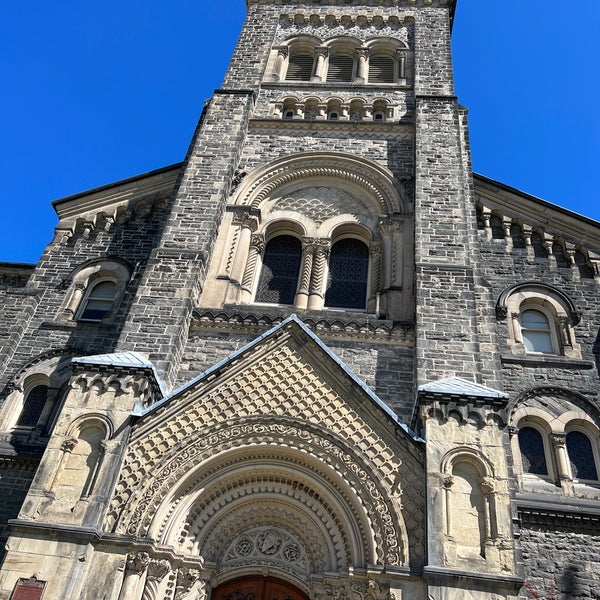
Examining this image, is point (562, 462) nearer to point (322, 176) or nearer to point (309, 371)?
point (309, 371)

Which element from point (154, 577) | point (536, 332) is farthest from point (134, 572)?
point (536, 332)

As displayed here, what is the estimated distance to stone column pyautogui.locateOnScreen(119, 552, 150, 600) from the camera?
27.5ft

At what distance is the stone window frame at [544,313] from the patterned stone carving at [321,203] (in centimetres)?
386

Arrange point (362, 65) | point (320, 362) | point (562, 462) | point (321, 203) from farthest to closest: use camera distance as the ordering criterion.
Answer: point (362, 65), point (321, 203), point (562, 462), point (320, 362)

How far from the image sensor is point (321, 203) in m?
15.0

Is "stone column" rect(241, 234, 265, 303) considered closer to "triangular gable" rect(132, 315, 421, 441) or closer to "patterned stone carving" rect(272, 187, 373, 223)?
"patterned stone carving" rect(272, 187, 373, 223)

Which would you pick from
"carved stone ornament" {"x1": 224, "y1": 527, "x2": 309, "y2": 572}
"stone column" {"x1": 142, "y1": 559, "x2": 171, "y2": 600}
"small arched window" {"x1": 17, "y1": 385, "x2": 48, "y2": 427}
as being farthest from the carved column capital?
"small arched window" {"x1": 17, "y1": 385, "x2": 48, "y2": 427}

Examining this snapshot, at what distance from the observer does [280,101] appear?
687 inches

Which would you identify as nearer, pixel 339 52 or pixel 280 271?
pixel 280 271

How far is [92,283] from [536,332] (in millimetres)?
9728

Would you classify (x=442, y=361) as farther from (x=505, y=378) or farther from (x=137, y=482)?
(x=137, y=482)

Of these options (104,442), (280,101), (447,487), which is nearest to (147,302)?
(104,442)

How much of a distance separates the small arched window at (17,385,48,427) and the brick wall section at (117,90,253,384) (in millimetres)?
2344

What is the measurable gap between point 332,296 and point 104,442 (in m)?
5.99
